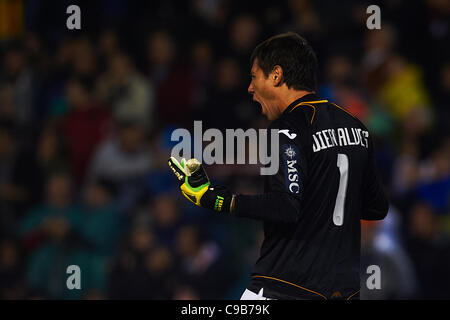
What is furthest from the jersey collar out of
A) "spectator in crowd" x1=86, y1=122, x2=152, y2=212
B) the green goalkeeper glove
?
"spectator in crowd" x1=86, y1=122, x2=152, y2=212

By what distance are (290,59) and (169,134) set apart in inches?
186

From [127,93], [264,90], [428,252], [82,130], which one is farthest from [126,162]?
[264,90]

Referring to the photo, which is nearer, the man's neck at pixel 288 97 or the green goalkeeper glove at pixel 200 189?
the green goalkeeper glove at pixel 200 189

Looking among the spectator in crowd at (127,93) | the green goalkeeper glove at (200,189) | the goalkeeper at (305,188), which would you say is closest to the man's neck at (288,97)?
the goalkeeper at (305,188)

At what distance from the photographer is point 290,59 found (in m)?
3.45

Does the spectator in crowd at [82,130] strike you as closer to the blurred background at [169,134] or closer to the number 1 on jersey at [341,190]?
the blurred background at [169,134]

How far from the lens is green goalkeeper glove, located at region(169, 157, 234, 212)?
132 inches

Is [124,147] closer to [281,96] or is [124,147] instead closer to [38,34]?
[38,34]

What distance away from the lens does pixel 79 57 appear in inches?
355

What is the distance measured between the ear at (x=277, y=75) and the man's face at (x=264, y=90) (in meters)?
0.01

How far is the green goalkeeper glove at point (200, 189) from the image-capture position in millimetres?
3344

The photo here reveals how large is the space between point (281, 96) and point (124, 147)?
468 centimetres

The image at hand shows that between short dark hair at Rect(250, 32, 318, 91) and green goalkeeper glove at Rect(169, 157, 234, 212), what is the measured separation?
496mm
